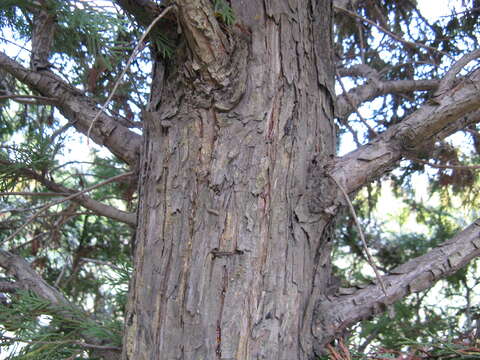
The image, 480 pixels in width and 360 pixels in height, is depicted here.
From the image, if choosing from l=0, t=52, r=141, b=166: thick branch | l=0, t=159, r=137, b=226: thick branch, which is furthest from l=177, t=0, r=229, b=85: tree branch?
l=0, t=159, r=137, b=226: thick branch

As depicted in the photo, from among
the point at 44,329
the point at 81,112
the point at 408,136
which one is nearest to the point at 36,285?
the point at 44,329

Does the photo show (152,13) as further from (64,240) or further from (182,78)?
(64,240)

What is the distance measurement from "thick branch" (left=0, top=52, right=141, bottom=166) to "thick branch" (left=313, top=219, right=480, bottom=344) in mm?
796

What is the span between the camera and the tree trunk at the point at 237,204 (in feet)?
4.09

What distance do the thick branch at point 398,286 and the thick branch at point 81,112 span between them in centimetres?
80

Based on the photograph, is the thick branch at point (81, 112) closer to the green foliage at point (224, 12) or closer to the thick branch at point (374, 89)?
the green foliage at point (224, 12)

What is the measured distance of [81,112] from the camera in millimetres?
1691

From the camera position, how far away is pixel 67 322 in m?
1.75

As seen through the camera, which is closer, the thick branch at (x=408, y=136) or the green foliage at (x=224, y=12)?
the green foliage at (x=224, y=12)

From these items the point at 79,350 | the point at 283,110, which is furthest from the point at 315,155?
the point at 79,350

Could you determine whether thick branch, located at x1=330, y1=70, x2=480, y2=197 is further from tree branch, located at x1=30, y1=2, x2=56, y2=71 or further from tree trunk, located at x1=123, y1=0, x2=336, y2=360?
tree branch, located at x1=30, y1=2, x2=56, y2=71

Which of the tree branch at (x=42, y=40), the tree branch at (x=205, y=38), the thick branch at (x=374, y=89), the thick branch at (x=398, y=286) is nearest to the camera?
the tree branch at (x=205, y=38)

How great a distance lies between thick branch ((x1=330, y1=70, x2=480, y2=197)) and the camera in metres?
1.42

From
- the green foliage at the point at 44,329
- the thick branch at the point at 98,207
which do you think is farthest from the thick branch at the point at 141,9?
the green foliage at the point at 44,329
